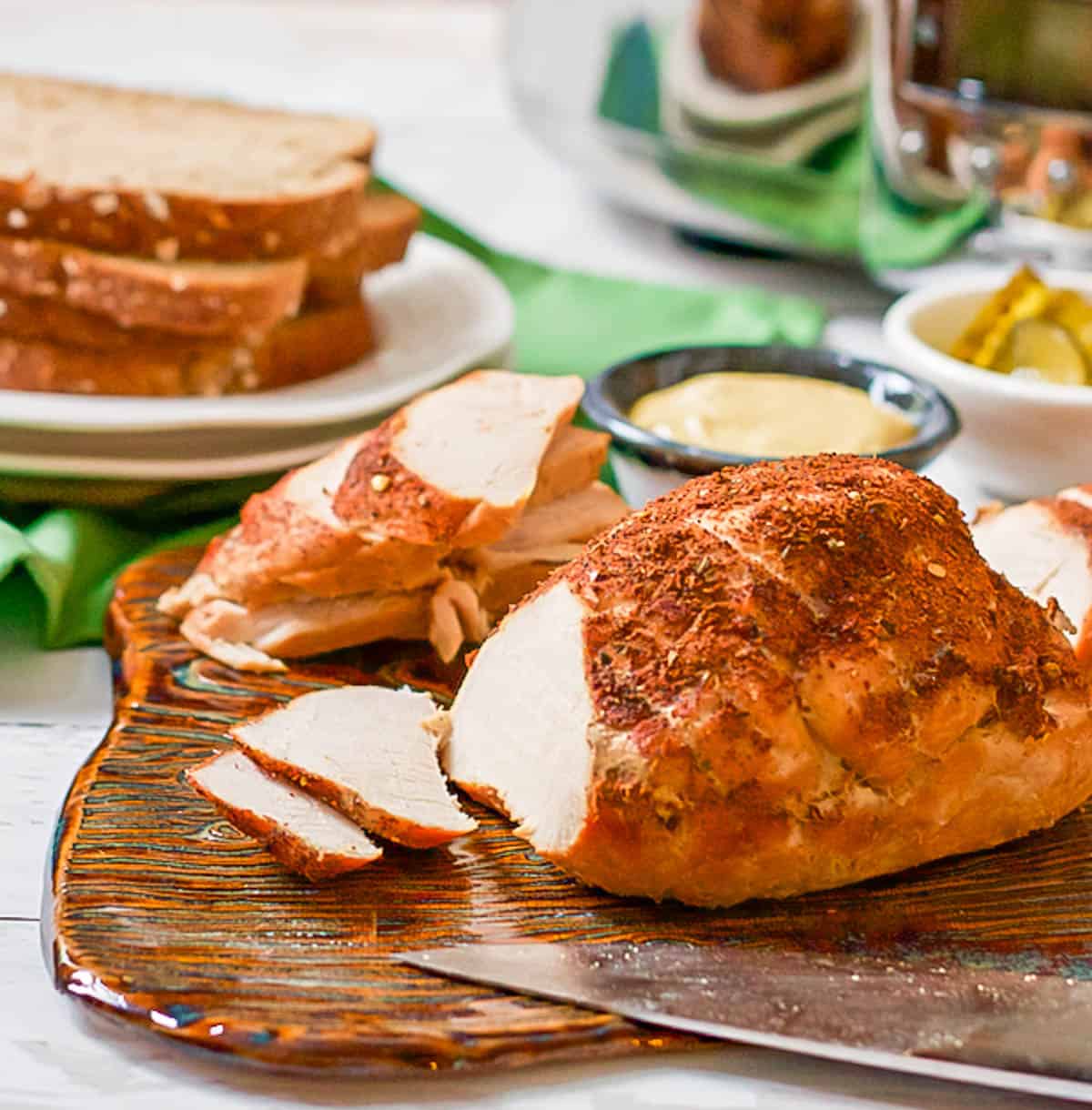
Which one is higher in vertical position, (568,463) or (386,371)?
(568,463)

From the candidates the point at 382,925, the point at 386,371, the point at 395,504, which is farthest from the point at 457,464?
the point at 386,371

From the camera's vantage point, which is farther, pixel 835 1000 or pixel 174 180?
pixel 174 180

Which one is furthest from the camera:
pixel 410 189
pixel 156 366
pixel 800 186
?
pixel 410 189

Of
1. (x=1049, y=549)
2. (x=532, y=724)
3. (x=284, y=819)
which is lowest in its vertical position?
(x=284, y=819)

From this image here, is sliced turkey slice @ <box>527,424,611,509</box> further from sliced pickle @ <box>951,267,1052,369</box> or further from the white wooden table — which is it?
Result: sliced pickle @ <box>951,267,1052,369</box>

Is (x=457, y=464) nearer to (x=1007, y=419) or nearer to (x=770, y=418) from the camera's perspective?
(x=770, y=418)

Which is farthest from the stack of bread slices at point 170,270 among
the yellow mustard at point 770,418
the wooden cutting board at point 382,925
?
the wooden cutting board at point 382,925

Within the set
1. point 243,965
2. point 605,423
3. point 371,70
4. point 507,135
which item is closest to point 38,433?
point 605,423
